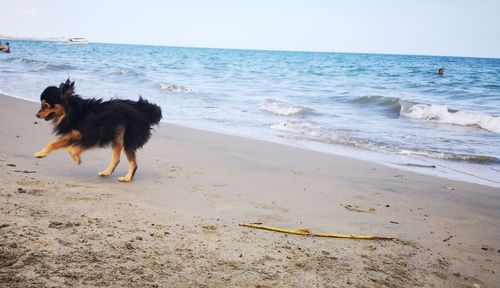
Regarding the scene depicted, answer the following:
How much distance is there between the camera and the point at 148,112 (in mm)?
5152

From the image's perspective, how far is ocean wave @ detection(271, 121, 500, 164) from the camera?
7645 millimetres

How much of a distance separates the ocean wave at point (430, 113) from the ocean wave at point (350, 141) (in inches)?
167

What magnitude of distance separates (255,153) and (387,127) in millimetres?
5364

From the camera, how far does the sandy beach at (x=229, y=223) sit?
250cm

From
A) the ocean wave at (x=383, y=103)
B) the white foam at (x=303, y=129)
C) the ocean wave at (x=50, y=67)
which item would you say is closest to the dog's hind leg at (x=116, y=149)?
the white foam at (x=303, y=129)

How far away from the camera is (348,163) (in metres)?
6.72

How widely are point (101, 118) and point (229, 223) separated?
2.19 metres

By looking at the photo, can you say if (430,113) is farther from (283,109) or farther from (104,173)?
(104,173)

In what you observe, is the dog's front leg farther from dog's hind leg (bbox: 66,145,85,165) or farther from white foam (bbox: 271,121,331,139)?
white foam (bbox: 271,121,331,139)

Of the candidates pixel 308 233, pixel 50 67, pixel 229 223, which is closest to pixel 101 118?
pixel 229 223

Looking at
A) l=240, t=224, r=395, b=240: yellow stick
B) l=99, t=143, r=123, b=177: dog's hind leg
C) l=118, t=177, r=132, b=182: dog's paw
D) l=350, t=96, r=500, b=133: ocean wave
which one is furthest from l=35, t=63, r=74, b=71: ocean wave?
l=240, t=224, r=395, b=240: yellow stick

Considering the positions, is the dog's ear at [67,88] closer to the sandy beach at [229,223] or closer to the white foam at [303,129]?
the sandy beach at [229,223]

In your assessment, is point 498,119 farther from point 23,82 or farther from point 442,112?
point 23,82

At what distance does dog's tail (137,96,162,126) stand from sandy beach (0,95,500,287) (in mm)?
672
